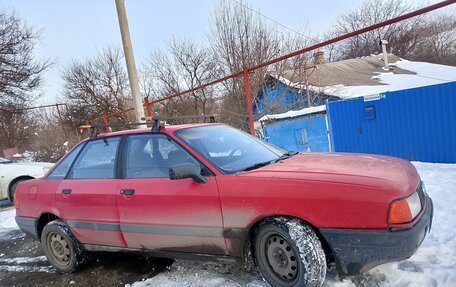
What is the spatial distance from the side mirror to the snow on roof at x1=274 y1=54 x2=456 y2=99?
1444 centimetres

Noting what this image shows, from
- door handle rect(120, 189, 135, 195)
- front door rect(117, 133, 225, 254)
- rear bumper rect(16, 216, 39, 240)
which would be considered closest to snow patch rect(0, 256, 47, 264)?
rear bumper rect(16, 216, 39, 240)

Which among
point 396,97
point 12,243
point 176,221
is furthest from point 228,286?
point 396,97

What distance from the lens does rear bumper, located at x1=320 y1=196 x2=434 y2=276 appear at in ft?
7.57

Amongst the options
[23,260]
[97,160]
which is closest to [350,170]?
[97,160]

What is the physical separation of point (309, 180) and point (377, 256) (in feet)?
2.30

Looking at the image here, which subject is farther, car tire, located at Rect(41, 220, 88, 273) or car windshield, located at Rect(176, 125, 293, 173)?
car tire, located at Rect(41, 220, 88, 273)

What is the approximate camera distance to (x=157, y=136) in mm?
3436

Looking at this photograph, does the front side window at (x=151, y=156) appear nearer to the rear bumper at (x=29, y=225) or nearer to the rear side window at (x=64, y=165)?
the rear side window at (x=64, y=165)

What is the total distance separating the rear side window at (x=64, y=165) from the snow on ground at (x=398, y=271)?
1.21m

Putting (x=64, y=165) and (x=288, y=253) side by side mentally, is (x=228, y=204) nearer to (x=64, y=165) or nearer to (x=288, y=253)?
(x=288, y=253)

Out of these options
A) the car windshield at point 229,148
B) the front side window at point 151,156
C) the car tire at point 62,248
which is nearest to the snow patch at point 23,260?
the car tire at point 62,248

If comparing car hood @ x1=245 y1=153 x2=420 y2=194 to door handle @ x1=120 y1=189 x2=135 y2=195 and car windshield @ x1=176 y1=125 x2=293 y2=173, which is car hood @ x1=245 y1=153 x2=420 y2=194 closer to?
car windshield @ x1=176 y1=125 x2=293 y2=173

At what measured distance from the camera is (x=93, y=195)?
357 cm

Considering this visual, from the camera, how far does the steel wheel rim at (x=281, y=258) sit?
8.64ft
